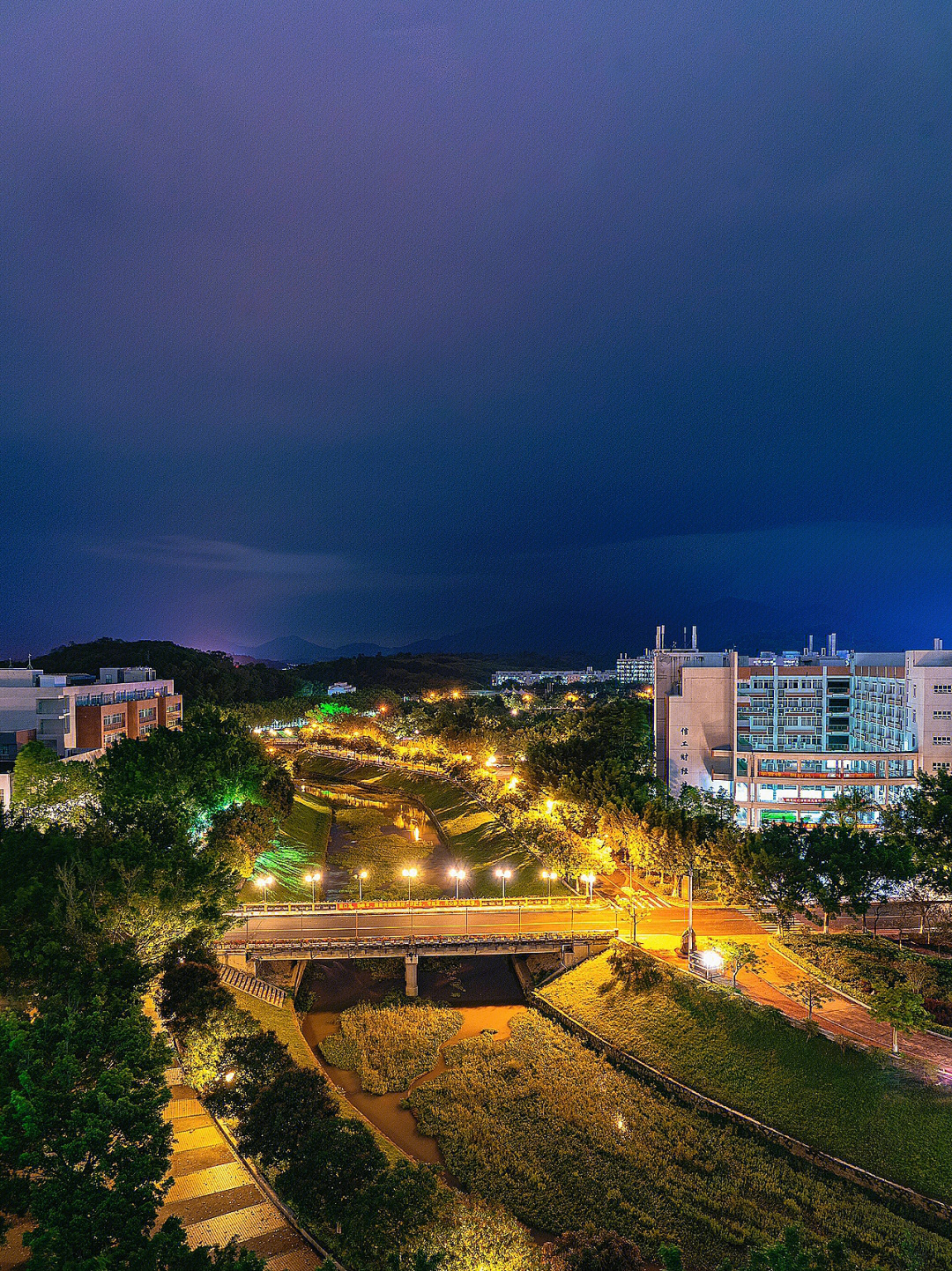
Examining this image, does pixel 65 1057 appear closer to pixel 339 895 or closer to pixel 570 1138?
pixel 570 1138

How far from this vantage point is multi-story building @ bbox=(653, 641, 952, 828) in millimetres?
38562

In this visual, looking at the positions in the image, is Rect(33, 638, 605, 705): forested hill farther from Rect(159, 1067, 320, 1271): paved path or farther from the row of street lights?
Rect(159, 1067, 320, 1271): paved path

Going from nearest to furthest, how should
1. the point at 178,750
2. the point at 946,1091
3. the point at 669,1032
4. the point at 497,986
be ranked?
the point at 946,1091 → the point at 669,1032 → the point at 497,986 → the point at 178,750


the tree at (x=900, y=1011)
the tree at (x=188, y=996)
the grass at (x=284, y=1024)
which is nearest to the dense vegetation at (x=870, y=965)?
the tree at (x=900, y=1011)

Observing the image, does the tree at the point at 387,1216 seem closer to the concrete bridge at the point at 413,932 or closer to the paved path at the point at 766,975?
the concrete bridge at the point at 413,932

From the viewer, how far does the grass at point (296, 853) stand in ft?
124

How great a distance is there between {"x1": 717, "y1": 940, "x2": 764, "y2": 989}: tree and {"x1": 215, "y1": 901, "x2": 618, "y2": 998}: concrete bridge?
4967mm

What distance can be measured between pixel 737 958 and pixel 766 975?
7.25 feet

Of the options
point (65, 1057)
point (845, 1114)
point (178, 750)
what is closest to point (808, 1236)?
point (845, 1114)

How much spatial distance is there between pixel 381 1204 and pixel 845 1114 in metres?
14.1

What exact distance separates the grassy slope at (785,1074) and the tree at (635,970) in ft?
1.01

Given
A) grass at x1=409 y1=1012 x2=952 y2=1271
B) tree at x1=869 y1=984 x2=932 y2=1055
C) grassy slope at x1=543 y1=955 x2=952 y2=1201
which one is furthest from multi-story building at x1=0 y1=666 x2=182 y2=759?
tree at x1=869 y1=984 x2=932 y2=1055

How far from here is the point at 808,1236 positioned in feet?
55.4

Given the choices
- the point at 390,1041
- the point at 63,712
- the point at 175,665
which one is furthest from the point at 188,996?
the point at 175,665
